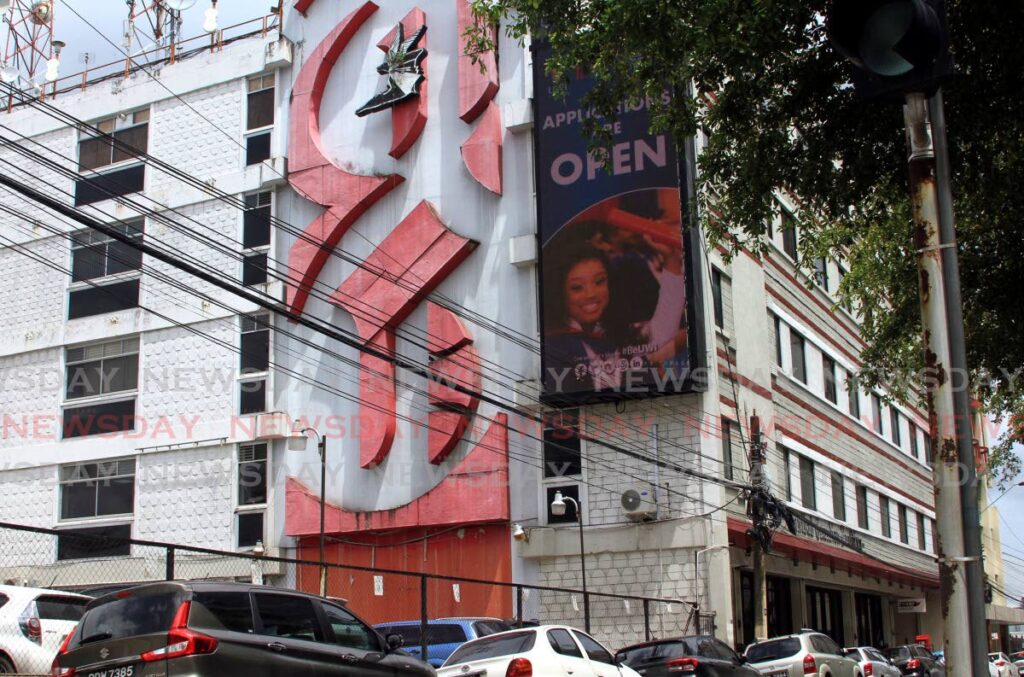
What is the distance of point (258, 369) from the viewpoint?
1538 inches

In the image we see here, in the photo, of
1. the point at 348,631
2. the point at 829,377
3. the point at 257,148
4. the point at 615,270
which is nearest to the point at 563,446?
the point at 615,270

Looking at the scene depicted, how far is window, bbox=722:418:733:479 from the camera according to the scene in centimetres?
3275

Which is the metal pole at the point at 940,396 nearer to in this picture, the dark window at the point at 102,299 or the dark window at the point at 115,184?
the dark window at the point at 102,299

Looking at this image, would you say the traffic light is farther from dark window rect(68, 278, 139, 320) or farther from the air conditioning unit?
dark window rect(68, 278, 139, 320)

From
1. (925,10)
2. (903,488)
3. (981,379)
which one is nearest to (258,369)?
(981,379)

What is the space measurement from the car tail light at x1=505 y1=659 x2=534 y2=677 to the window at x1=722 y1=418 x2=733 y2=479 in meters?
18.0

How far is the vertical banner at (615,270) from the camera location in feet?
104

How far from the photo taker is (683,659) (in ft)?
63.5

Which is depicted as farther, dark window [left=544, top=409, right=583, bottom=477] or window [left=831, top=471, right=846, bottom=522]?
window [left=831, top=471, right=846, bottom=522]

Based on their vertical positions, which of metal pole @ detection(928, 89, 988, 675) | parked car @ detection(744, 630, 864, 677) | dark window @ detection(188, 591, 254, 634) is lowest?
parked car @ detection(744, 630, 864, 677)

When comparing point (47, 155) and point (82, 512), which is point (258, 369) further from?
point (47, 155)

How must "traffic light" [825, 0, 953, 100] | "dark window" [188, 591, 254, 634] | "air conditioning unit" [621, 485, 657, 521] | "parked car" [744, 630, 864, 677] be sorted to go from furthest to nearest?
"air conditioning unit" [621, 485, 657, 521] < "parked car" [744, 630, 864, 677] < "dark window" [188, 591, 254, 634] < "traffic light" [825, 0, 953, 100]

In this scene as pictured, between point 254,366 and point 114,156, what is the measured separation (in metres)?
10.8

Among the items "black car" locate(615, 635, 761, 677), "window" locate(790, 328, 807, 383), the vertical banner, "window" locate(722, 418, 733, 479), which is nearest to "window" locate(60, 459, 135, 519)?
the vertical banner
